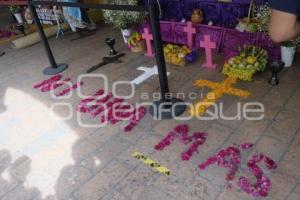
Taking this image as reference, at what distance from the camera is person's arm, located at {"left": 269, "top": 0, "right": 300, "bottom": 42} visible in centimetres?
156

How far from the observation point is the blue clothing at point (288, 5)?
1.55 metres

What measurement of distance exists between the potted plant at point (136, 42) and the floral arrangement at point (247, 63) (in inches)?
58.3

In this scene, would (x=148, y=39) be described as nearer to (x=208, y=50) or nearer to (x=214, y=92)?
(x=208, y=50)

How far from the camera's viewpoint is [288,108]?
300cm

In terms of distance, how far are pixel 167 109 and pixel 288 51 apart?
5.29 feet

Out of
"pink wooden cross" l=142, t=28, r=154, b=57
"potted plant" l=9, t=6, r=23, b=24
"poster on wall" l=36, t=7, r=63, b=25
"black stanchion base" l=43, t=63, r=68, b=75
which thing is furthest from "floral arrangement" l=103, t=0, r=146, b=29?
"potted plant" l=9, t=6, r=23, b=24

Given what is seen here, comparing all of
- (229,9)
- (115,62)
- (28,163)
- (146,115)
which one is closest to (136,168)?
(146,115)

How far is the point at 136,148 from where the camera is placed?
2.85 metres

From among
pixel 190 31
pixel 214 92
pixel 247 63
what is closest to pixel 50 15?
pixel 190 31

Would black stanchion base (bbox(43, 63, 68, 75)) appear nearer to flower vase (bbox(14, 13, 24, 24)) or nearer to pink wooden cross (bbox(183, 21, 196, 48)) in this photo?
pink wooden cross (bbox(183, 21, 196, 48))

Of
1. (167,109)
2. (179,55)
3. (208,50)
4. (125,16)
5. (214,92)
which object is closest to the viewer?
(167,109)

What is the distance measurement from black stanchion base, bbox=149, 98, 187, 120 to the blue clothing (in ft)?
5.78

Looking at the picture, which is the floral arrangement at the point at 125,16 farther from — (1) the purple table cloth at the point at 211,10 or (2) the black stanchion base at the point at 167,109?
(2) the black stanchion base at the point at 167,109

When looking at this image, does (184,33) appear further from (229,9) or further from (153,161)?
(153,161)
